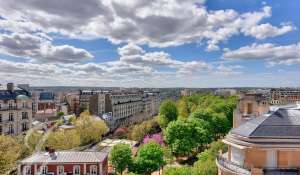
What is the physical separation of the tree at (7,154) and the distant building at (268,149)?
32848 millimetres

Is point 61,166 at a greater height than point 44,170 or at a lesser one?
greater

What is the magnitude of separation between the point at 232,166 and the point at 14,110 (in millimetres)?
54694

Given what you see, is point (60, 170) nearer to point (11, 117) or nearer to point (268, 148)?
point (11, 117)

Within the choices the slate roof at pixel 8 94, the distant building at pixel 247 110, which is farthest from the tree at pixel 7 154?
the distant building at pixel 247 110

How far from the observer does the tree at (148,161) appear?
5134 centimetres

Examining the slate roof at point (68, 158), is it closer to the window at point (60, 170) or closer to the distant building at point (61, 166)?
the distant building at point (61, 166)

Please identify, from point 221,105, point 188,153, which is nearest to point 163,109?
point 221,105

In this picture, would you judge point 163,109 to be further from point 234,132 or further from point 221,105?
point 234,132

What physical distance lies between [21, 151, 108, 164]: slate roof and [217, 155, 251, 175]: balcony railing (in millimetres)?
23043

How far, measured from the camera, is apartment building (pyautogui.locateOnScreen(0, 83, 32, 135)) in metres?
66.5

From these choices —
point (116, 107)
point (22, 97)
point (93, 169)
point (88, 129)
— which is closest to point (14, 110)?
point (22, 97)

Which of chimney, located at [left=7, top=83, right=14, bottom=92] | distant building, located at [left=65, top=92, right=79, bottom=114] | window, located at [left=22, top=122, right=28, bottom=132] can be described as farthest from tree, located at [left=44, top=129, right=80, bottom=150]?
distant building, located at [left=65, top=92, right=79, bottom=114]

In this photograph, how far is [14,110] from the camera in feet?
225

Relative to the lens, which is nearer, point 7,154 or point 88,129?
point 7,154
